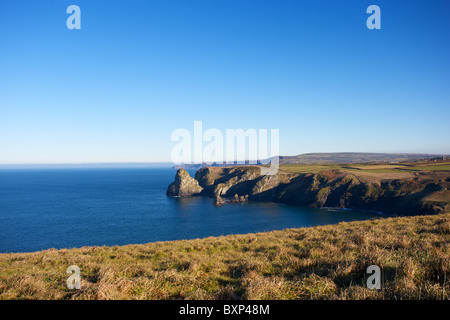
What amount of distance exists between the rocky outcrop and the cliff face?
134cm

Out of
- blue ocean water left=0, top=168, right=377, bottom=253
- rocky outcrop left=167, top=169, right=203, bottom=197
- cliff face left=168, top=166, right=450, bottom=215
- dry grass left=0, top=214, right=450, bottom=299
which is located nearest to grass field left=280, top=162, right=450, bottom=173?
cliff face left=168, top=166, right=450, bottom=215

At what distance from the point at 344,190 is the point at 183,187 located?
274ft

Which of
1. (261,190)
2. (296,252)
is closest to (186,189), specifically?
(261,190)

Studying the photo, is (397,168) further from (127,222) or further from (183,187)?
(127,222)

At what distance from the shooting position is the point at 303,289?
5988mm

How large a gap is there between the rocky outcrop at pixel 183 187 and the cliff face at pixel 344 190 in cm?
134

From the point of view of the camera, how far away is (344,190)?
341 feet

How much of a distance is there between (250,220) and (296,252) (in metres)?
69.0

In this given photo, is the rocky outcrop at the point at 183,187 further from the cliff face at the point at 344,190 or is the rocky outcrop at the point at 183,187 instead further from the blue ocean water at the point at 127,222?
the blue ocean water at the point at 127,222

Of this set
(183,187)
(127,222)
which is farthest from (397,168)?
(127,222)

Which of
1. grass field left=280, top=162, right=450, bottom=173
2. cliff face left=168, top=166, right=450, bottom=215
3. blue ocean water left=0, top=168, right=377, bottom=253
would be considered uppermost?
grass field left=280, top=162, right=450, bottom=173

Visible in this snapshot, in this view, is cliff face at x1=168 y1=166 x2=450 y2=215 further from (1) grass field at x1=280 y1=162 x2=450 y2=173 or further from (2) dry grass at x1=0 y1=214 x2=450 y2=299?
(2) dry grass at x1=0 y1=214 x2=450 y2=299

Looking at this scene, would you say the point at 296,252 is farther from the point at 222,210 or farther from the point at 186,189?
the point at 186,189

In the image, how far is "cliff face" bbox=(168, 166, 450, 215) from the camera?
266 ft
